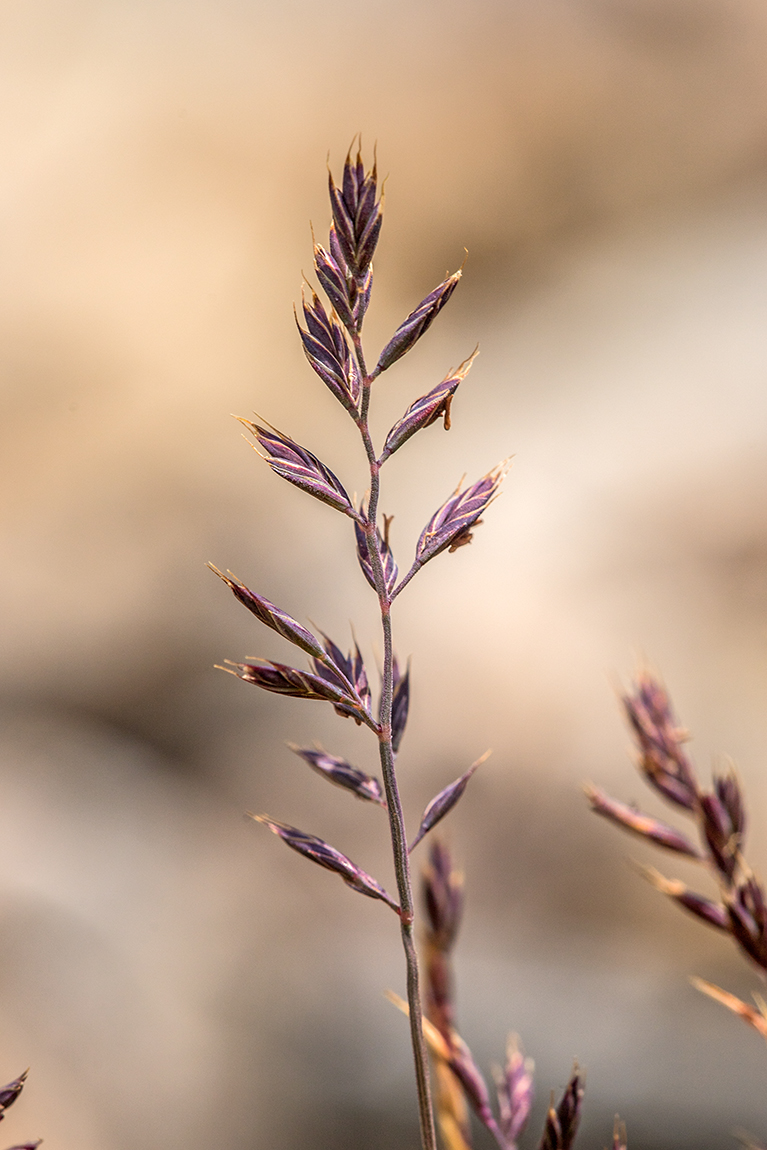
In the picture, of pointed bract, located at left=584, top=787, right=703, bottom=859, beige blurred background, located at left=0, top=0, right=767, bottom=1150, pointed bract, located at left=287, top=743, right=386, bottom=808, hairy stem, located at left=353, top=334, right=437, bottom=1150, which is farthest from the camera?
beige blurred background, located at left=0, top=0, right=767, bottom=1150

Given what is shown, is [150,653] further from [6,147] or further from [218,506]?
[6,147]

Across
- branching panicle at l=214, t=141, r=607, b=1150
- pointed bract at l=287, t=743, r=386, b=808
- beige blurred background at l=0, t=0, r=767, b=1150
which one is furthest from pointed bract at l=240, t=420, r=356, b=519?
beige blurred background at l=0, t=0, r=767, b=1150

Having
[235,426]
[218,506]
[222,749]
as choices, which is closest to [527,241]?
[235,426]

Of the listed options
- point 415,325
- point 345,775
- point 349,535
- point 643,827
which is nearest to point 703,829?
point 643,827

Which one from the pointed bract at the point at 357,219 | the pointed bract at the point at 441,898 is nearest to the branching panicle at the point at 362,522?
the pointed bract at the point at 357,219

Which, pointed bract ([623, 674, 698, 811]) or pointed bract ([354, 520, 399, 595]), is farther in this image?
pointed bract ([623, 674, 698, 811])

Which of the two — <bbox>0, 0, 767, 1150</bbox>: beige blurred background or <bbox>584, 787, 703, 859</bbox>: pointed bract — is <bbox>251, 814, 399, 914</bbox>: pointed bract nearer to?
<bbox>584, 787, 703, 859</bbox>: pointed bract

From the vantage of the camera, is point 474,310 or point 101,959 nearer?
point 101,959
